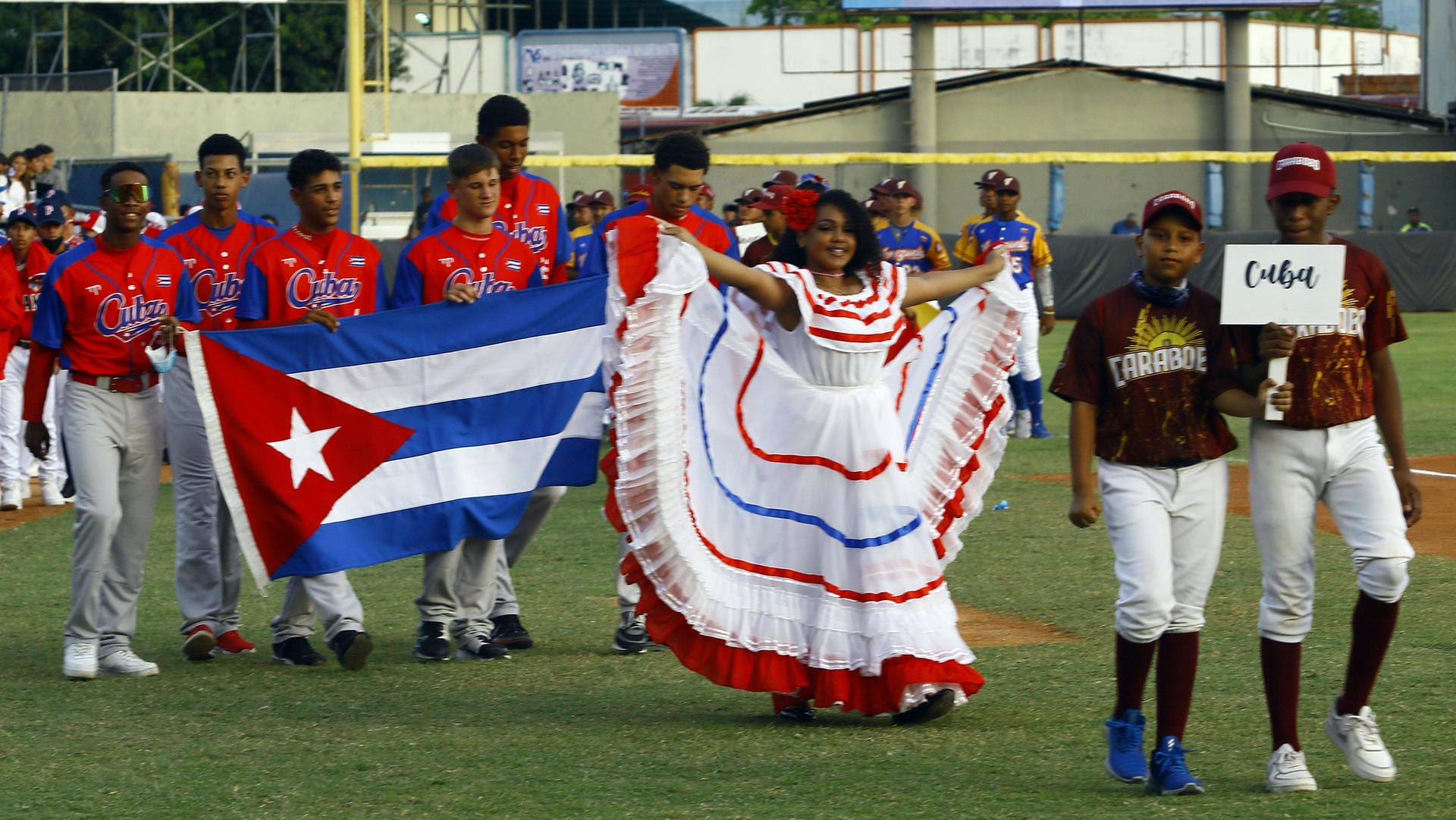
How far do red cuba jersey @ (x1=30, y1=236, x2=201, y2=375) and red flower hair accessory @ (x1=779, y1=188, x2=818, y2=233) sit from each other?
2.73 meters

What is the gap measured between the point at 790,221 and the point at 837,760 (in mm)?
1881

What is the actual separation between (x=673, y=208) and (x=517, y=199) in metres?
0.78

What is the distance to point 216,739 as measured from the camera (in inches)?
237

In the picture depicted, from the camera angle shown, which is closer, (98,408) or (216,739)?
(216,739)

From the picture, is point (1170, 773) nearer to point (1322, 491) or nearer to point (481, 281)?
point (1322, 491)

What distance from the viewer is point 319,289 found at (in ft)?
24.7

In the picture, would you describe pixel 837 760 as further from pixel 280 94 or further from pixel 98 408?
pixel 280 94

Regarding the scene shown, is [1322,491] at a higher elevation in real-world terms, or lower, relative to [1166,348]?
lower

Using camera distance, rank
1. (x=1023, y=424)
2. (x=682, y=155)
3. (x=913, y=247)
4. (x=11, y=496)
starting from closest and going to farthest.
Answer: (x=682, y=155)
(x=11, y=496)
(x=913, y=247)
(x=1023, y=424)

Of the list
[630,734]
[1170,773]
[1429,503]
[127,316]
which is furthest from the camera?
[1429,503]

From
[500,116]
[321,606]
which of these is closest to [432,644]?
[321,606]

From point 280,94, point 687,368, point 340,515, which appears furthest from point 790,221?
point 280,94

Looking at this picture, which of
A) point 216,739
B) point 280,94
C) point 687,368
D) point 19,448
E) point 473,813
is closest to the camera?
point 473,813

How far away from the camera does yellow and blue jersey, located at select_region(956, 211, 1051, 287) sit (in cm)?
1427
